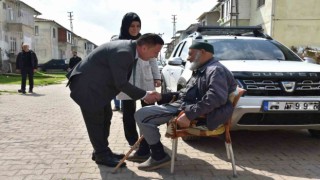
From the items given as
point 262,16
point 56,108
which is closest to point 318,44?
point 262,16

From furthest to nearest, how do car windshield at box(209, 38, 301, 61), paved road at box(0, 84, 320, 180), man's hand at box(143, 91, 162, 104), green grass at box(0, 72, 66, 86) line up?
1. green grass at box(0, 72, 66, 86)
2. car windshield at box(209, 38, 301, 61)
3. paved road at box(0, 84, 320, 180)
4. man's hand at box(143, 91, 162, 104)

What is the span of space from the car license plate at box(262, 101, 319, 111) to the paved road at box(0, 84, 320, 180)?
0.66m

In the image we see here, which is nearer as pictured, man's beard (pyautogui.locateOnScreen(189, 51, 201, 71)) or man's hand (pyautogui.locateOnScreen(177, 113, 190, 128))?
man's hand (pyautogui.locateOnScreen(177, 113, 190, 128))

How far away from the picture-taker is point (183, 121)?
384 cm

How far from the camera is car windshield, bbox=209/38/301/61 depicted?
5.83 meters

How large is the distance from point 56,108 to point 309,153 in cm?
676

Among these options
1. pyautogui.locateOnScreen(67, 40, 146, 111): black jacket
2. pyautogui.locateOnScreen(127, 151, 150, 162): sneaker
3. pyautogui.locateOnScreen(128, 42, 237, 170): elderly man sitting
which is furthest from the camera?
pyautogui.locateOnScreen(127, 151, 150, 162): sneaker

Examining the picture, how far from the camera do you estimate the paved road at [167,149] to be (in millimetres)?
4129

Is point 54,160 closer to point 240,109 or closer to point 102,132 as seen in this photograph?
point 102,132

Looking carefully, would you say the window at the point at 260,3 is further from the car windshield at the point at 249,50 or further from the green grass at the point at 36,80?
the car windshield at the point at 249,50

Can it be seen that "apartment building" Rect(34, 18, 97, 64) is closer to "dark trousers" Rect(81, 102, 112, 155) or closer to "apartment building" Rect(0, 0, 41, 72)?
"apartment building" Rect(0, 0, 41, 72)

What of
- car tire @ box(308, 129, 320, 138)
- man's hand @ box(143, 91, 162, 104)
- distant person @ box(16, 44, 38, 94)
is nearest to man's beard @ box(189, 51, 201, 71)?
man's hand @ box(143, 91, 162, 104)

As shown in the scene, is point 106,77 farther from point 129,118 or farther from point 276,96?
point 276,96

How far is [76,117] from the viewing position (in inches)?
323
